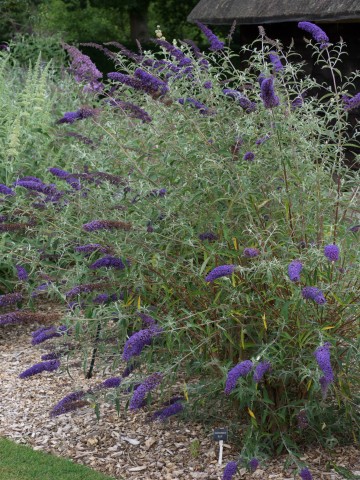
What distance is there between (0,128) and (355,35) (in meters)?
5.66

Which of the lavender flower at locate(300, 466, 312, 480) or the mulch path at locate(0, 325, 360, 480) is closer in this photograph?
the lavender flower at locate(300, 466, 312, 480)

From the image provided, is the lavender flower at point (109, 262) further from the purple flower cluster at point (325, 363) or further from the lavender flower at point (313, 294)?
the purple flower cluster at point (325, 363)

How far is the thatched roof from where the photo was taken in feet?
36.7

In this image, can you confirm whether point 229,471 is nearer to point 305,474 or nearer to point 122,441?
point 305,474

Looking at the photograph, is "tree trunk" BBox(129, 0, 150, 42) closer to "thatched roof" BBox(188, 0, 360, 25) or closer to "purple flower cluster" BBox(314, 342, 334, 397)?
"thatched roof" BBox(188, 0, 360, 25)

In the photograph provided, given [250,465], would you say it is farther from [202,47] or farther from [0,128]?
[202,47]

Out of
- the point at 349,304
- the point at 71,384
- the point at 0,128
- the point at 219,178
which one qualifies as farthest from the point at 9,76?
the point at 349,304

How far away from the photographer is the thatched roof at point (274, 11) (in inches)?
440

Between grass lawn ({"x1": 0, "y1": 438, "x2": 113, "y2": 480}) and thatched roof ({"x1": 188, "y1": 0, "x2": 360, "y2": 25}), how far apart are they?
7753 mm

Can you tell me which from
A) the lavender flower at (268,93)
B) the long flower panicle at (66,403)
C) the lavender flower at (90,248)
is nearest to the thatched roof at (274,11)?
the lavender flower at (90,248)

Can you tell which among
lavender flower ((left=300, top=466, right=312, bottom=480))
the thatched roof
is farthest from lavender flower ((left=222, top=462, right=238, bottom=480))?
the thatched roof

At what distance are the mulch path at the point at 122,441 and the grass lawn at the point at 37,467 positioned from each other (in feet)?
0.36

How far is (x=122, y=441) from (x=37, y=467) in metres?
0.50

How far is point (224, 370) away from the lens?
4.11 meters
